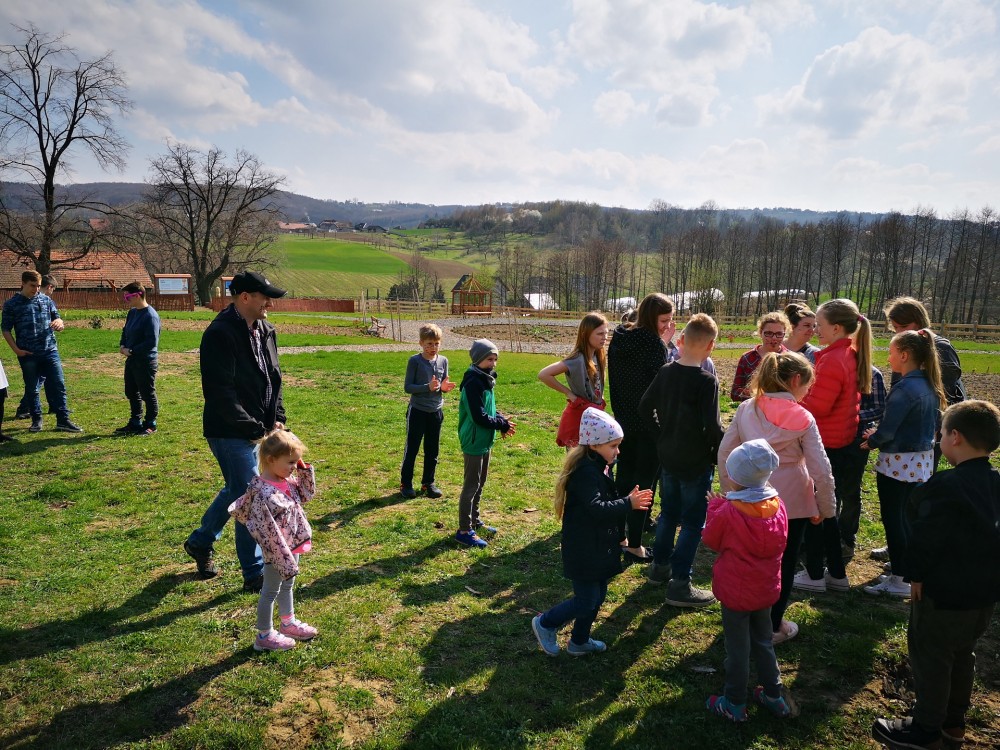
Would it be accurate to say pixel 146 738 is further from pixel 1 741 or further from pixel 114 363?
pixel 114 363

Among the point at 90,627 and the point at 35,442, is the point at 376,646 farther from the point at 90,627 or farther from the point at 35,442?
the point at 35,442

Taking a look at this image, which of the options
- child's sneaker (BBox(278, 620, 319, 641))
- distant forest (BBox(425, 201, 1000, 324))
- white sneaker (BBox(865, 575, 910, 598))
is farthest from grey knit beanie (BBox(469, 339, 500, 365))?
distant forest (BBox(425, 201, 1000, 324))

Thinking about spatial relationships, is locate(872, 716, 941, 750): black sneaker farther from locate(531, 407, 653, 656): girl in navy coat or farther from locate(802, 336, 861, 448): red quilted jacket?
locate(802, 336, 861, 448): red quilted jacket

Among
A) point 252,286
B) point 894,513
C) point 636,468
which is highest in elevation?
point 252,286

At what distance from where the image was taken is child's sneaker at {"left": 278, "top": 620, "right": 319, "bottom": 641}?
13.8 feet

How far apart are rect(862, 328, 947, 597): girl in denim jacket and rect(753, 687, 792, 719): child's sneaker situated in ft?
6.02

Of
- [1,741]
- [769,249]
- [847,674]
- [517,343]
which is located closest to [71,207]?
[517,343]

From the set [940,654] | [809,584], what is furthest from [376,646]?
[809,584]

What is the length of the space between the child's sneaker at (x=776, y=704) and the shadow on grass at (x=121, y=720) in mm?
3412

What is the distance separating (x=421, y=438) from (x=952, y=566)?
5226mm

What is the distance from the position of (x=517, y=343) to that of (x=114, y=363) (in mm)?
20396

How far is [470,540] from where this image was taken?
19.4ft

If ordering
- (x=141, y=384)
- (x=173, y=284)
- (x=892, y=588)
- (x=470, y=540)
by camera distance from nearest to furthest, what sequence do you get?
(x=892, y=588) < (x=470, y=540) < (x=141, y=384) < (x=173, y=284)

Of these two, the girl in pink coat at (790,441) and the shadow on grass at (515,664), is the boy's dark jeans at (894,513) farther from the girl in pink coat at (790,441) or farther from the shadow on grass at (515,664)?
the shadow on grass at (515,664)
